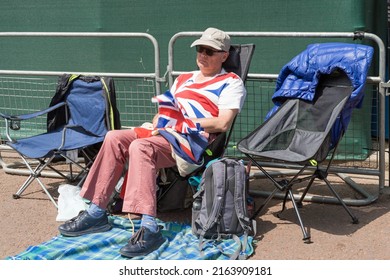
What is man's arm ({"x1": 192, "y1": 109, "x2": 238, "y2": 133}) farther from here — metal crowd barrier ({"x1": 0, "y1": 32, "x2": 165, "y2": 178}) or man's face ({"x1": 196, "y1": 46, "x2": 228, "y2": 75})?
metal crowd barrier ({"x1": 0, "y1": 32, "x2": 165, "y2": 178})

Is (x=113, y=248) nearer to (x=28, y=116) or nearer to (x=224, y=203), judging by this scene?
(x=224, y=203)

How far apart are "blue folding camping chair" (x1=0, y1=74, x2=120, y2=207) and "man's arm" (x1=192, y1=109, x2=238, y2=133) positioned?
1072mm

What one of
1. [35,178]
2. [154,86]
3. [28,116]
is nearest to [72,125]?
[28,116]

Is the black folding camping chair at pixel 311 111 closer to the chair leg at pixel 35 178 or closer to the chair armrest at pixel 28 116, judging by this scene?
the chair leg at pixel 35 178

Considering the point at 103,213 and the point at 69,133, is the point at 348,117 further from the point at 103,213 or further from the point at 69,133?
the point at 69,133

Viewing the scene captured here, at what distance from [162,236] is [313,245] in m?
1.02

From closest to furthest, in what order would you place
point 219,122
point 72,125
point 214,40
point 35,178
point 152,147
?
point 152,147 < point 219,122 < point 214,40 < point 35,178 < point 72,125

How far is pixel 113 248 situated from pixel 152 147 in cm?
74

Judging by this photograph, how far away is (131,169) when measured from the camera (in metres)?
4.47

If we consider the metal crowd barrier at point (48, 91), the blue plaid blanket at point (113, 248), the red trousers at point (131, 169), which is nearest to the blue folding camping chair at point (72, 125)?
the metal crowd barrier at point (48, 91)

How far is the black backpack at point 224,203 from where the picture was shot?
173 inches

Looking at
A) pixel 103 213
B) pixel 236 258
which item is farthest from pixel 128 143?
pixel 236 258

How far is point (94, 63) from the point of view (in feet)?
22.6

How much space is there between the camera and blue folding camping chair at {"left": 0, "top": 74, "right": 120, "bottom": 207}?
17.5ft
